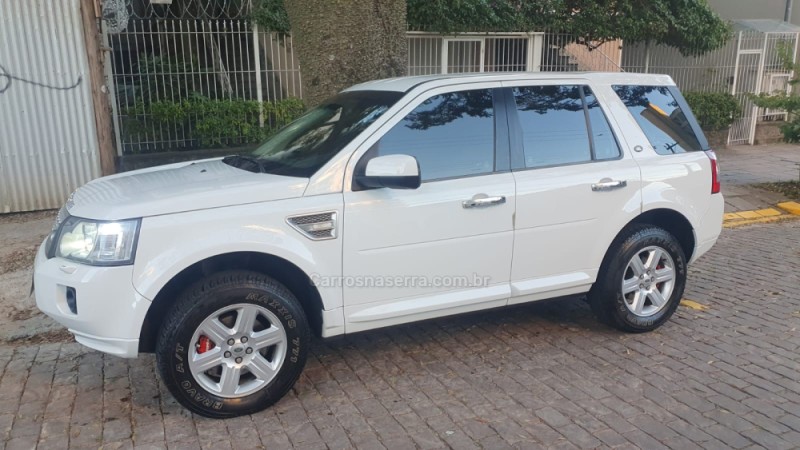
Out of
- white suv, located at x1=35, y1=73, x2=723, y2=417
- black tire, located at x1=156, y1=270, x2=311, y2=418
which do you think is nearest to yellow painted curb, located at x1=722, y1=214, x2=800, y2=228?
white suv, located at x1=35, y1=73, x2=723, y2=417

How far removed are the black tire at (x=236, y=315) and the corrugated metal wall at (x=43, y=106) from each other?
5469 mm

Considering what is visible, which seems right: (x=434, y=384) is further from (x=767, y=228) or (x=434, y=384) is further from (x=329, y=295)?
(x=767, y=228)

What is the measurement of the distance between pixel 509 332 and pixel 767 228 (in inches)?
212

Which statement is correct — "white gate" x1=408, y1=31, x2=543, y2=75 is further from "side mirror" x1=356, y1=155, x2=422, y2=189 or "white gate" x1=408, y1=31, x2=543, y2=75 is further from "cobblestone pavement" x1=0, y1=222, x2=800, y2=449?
"side mirror" x1=356, y1=155, x2=422, y2=189

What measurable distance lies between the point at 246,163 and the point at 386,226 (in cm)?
113

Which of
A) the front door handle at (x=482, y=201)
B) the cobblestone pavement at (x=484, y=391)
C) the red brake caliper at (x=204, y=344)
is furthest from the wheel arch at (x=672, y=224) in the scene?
the red brake caliper at (x=204, y=344)

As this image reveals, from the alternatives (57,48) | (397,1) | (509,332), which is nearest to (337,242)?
(509,332)

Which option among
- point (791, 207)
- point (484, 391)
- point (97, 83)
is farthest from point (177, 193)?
point (791, 207)

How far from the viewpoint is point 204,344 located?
3590mm

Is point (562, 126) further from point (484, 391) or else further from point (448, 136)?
point (484, 391)

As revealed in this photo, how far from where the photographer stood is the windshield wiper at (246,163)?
409 cm

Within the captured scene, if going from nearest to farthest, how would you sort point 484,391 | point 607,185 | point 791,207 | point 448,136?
point 484,391 → point 448,136 → point 607,185 → point 791,207

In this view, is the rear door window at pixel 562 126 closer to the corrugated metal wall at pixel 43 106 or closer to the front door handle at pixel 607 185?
the front door handle at pixel 607 185

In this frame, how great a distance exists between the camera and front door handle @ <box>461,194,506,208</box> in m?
4.02
